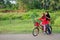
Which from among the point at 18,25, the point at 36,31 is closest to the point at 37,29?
the point at 36,31

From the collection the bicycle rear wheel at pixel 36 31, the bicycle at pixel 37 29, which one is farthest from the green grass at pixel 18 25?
the bicycle rear wheel at pixel 36 31

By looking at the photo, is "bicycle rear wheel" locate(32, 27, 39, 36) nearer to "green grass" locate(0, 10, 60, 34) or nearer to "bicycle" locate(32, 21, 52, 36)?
"bicycle" locate(32, 21, 52, 36)

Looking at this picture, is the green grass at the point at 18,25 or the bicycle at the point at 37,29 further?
the green grass at the point at 18,25

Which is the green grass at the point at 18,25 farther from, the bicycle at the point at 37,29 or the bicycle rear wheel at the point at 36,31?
the bicycle rear wheel at the point at 36,31

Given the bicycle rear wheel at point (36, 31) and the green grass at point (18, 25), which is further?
the green grass at point (18, 25)

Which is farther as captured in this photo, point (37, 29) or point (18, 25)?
point (18, 25)

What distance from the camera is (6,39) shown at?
15664 mm

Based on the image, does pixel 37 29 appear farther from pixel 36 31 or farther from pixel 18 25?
pixel 18 25

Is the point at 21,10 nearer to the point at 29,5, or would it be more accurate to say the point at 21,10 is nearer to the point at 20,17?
the point at 29,5

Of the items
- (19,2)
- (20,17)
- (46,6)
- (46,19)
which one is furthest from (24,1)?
(46,19)

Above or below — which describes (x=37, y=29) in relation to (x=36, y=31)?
above

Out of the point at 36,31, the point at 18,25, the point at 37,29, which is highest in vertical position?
the point at 18,25

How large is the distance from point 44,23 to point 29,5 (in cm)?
3357

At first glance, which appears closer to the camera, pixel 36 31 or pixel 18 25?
pixel 36 31
